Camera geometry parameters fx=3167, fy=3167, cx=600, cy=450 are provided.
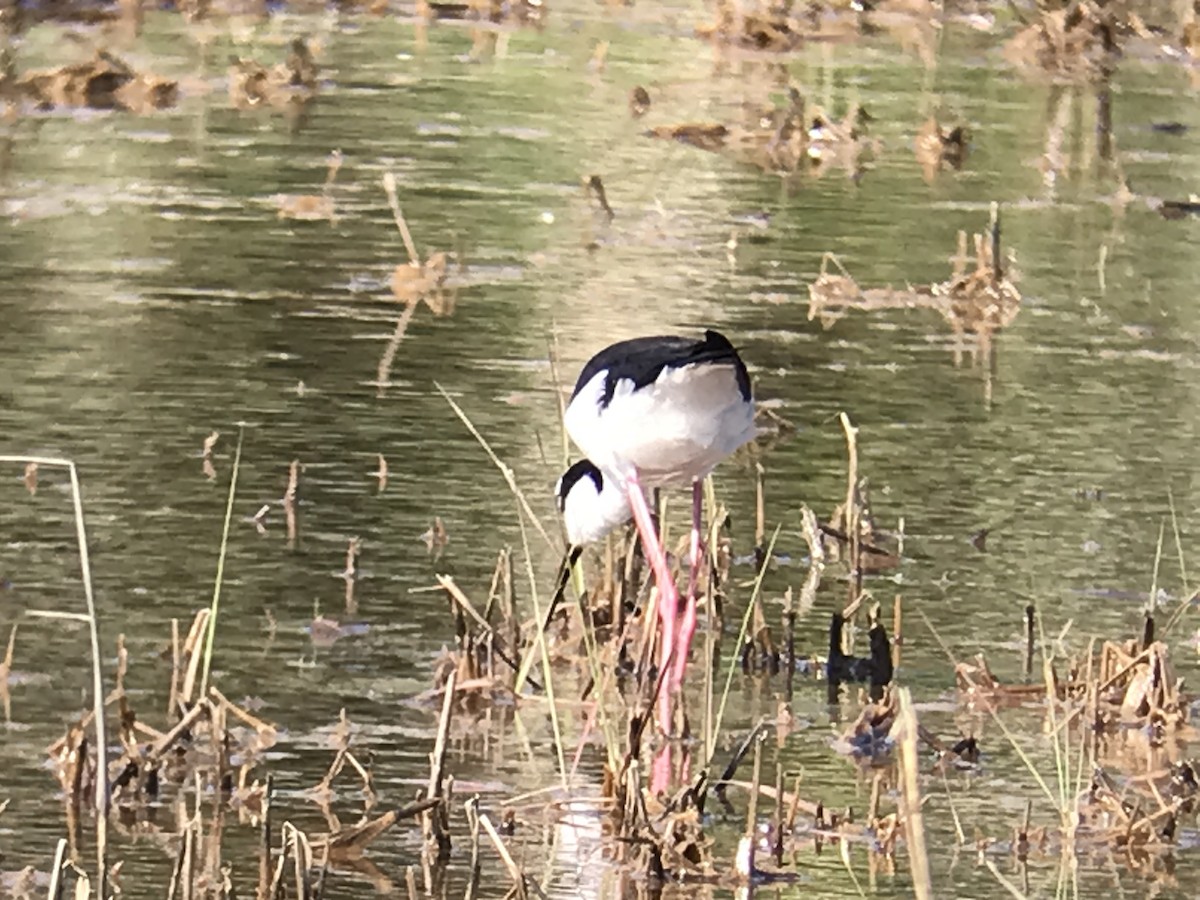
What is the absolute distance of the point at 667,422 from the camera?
7.43m

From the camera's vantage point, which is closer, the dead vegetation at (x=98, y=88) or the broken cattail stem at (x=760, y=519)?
the broken cattail stem at (x=760, y=519)

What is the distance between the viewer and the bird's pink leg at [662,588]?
7262 mm

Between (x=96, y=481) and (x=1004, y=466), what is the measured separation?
2922 mm

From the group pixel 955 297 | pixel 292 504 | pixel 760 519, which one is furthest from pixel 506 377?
pixel 955 297

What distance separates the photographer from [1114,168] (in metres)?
16.7

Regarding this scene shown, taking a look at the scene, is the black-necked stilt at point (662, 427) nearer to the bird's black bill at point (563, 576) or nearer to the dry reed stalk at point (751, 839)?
the bird's black bill at point (563, 576)

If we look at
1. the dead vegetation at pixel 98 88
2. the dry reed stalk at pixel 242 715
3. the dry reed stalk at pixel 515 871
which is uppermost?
the dry reed stalk at pixel 515 871

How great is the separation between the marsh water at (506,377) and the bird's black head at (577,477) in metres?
0.33

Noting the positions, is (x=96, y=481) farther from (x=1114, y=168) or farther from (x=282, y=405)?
(x=1114, y=168)

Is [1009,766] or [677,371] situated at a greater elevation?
[677,371]

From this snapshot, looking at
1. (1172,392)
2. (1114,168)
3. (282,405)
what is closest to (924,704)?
(282,405)

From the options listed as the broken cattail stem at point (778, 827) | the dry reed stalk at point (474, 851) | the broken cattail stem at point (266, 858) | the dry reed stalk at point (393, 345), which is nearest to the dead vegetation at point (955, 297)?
the dry reed stalk at point (393, 345)

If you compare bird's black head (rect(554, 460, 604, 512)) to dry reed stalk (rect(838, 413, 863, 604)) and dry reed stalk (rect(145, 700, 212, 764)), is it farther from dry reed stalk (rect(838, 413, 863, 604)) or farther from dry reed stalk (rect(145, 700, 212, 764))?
dry reed stalk (rect(145, 700, 212, 764))

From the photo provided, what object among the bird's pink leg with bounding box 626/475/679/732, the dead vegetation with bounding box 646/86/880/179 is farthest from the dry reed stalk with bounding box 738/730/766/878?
the dead vegetation with bounding box 646/86/880/179
